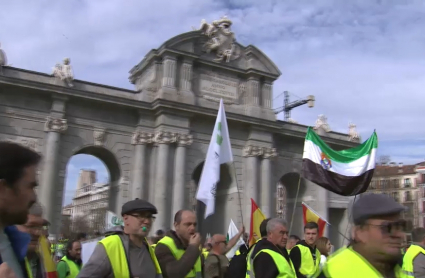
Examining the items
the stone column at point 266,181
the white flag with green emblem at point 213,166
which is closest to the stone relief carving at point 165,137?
the stone column at point 266,181

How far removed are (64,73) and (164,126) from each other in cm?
545

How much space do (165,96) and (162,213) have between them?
19.2 ft

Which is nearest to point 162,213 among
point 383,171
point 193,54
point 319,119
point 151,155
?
point 151,155

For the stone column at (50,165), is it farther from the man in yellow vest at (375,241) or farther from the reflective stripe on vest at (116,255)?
the man in yellow vest at (375,241)

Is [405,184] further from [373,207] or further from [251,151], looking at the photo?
[373,207]

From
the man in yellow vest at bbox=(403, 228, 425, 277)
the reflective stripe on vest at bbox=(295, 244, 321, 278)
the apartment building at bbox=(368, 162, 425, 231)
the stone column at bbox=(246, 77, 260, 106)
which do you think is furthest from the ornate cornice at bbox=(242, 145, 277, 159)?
the apartment building at bbox=(368, 162, 425, 231)

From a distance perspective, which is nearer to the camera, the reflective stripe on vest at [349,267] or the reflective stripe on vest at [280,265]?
the reflective stripe on vest at [349,267]

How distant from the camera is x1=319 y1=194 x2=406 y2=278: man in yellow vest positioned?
2.95 m

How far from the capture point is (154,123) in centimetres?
2412

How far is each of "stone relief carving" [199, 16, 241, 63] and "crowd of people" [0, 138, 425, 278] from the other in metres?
19.5

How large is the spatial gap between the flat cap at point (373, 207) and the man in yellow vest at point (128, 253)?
2221mm

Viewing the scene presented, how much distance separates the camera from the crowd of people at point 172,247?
232 centimetres

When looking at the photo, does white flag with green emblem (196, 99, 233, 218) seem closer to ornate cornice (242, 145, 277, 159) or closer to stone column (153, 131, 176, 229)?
stone column (153, 131, 176, 229)

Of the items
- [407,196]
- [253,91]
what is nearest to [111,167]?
[253,91]
